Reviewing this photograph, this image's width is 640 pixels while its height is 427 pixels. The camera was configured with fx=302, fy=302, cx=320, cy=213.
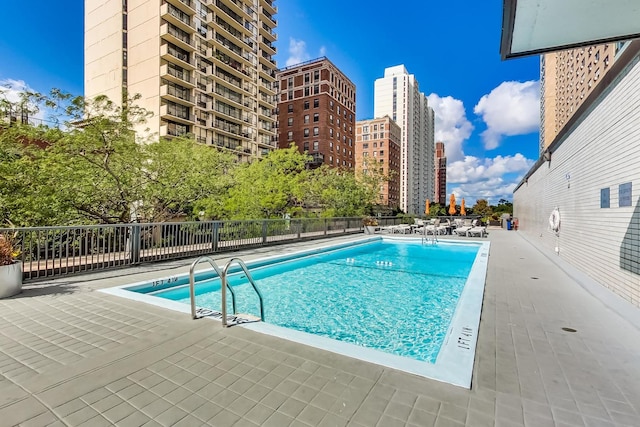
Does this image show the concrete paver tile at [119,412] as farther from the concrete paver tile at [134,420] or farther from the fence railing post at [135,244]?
the fence railing post at [135,244]

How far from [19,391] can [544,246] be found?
1475 cm

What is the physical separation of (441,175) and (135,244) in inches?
5954

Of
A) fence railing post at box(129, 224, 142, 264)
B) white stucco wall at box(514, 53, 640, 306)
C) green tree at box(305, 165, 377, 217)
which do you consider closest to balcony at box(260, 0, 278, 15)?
green tree at box(305, 165, 377, 217)

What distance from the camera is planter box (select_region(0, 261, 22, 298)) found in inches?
195

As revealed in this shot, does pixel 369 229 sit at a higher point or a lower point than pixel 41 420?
higher

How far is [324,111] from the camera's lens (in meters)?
49.2

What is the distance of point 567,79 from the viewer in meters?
32.4

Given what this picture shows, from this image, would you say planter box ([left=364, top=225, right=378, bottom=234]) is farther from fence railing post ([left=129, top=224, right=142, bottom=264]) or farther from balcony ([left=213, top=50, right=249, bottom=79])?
balcony ([left=213, top=50, right=249, bottom=79])

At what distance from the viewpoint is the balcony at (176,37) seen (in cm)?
3084

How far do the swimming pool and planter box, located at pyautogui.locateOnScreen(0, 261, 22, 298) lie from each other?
1.66m

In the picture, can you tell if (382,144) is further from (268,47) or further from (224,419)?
(224,419)

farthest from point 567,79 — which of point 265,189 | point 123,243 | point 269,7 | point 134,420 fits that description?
point 134,420

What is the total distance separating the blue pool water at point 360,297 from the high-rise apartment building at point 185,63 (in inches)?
1118

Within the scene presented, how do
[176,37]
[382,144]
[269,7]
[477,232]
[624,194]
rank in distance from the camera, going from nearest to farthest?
[624,194]
[477,232]
[176,37]
[269,7]
[382,144]
